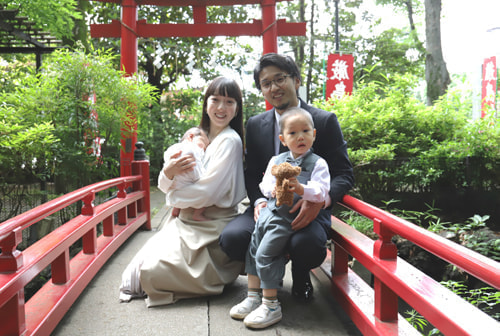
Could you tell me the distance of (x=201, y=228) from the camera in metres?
3.11

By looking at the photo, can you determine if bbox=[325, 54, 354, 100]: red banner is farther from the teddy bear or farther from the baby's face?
the teddy bear

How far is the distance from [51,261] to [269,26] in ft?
18.0

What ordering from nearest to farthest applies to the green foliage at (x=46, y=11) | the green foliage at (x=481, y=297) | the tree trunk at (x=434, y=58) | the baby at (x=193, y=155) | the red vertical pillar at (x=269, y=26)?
the baby at (x=193, y=155)
the green foliage at (x=481, y=297)
the red vertical pillar at (x=269, y=26)
the green foliage at (x=46, y=11)
the tree trunk at (x=434, y=58)

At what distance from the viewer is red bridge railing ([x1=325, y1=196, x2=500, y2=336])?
1.42 meters

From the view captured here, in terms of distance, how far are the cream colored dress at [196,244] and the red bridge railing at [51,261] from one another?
476 millimetres

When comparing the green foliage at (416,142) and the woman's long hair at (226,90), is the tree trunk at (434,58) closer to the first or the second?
the green foliage at (416,142)

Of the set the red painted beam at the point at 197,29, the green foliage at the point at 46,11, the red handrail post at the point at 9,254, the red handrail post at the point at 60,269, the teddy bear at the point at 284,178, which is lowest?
the red handrail post at the point at 60,269

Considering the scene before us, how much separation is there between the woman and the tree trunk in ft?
37.5

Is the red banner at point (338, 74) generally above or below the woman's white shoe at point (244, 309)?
above

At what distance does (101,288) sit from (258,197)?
62.0 inches

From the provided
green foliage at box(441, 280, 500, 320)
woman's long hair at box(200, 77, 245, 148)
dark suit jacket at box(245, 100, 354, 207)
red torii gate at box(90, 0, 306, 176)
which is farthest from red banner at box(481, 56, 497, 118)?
woman's long hair at box(200, 77, 245, 148)

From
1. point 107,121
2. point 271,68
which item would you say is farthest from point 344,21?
point 271,68

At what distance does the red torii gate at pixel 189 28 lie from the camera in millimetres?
6902

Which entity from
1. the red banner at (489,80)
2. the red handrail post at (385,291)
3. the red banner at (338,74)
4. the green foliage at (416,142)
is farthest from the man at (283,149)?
the red banner at (338,74)
